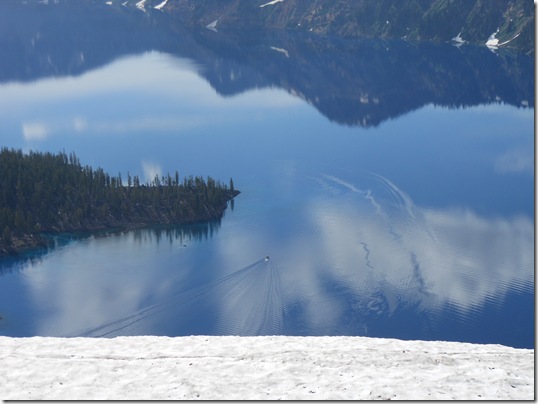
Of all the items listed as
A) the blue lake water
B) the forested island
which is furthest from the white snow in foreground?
the forested island

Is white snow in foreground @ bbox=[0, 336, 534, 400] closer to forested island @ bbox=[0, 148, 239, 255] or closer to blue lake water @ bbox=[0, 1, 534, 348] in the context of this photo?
blue lake water @ bbox=[0, 1, 534, 348]

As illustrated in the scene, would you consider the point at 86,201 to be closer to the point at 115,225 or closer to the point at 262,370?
the point at 115,225

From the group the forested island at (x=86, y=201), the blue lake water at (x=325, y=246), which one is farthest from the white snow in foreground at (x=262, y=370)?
the forested island at (x=86, y=201)

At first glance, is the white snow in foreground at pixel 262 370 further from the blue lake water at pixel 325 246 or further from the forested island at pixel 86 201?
the forested island at pixel 86 201

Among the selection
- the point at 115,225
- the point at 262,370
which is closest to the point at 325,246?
the point at 115,225

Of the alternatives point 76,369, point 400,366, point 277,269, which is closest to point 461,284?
point 277,269
